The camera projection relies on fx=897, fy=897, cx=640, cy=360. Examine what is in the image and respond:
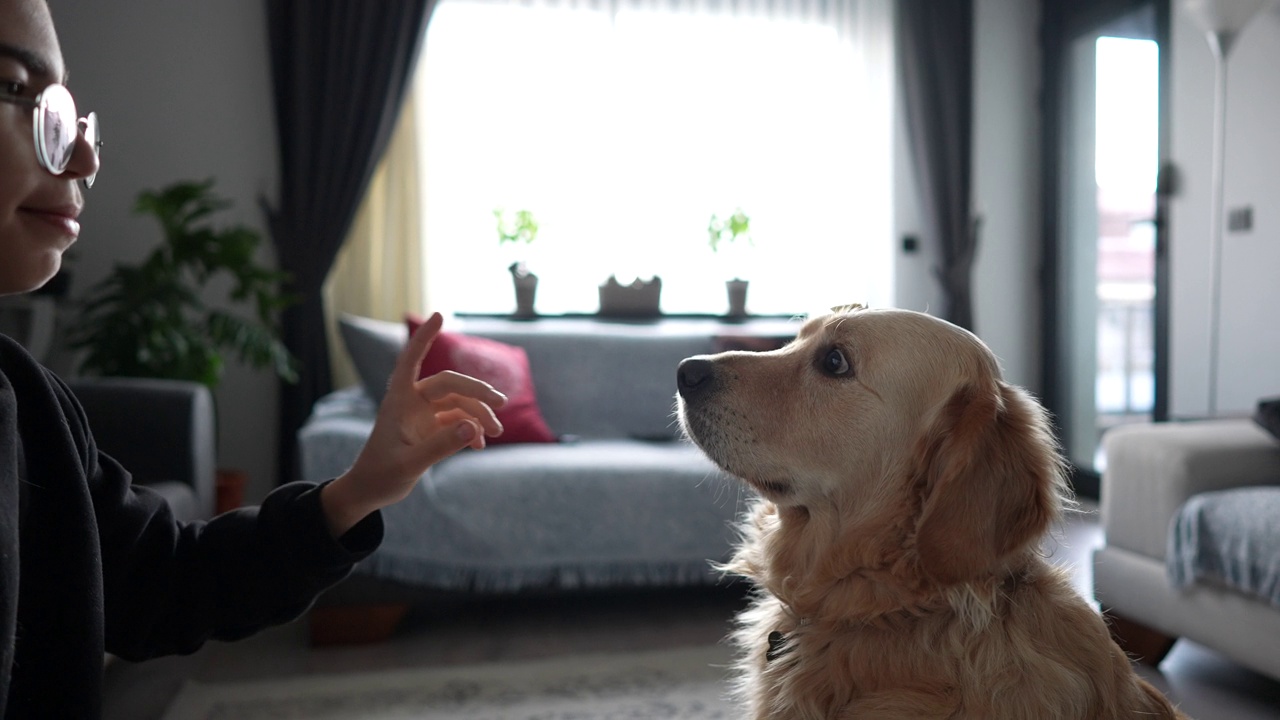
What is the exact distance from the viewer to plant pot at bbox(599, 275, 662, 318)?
3.80 metres

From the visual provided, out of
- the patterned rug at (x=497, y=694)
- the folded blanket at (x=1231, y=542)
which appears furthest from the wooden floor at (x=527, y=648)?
the folded blanket at (x=1231, y=542)

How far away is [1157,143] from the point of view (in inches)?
152

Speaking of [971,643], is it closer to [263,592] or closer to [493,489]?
[263,592]

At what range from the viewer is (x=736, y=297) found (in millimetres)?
4047

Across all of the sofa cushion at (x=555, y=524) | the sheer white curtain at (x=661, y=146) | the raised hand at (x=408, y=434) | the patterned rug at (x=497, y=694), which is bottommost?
the patterned rug at (x=497, y=694)

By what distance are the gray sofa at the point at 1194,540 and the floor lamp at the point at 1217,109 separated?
Result: 128 cm

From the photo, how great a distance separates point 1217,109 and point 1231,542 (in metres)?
2.53

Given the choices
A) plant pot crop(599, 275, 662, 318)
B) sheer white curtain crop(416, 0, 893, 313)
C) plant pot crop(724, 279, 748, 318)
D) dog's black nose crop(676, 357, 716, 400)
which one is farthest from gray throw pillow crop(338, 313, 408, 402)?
dog's black nose crop(676, 357, 716, 400)

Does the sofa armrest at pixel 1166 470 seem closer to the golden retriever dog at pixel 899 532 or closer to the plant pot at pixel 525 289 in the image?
the golden retriever dog at pixel 899 532

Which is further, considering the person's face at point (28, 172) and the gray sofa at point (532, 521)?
the gray sofa at point (532, 521)

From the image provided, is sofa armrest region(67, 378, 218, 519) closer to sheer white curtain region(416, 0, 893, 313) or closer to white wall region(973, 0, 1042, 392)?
sheer white curtain region(416, 0, 893, 313)

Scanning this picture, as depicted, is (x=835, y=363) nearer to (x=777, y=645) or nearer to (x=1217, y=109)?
(x=777, y=645)

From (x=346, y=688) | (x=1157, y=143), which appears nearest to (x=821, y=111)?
(x=1157, y=143)

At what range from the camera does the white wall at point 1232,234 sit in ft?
11.8
